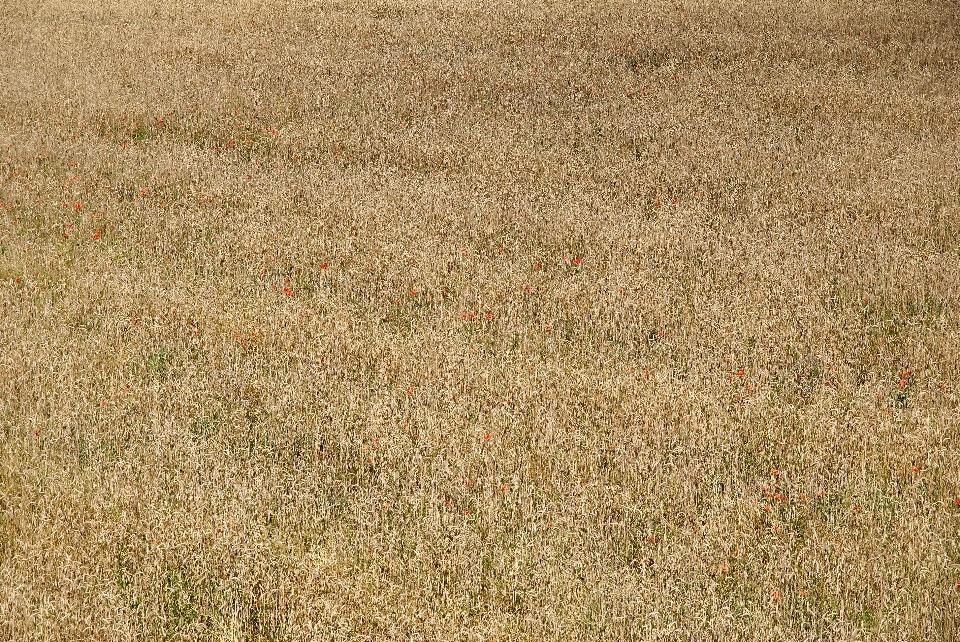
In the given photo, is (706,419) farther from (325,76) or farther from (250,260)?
(325,76)

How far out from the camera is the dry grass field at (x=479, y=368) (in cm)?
296

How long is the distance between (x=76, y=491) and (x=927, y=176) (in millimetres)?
7806

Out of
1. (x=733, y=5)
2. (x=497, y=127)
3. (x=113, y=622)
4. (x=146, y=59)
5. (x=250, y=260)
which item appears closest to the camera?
(x=113, y=622)

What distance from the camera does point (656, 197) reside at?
7598mm

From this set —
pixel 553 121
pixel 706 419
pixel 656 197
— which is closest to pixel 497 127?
pixel 553 121

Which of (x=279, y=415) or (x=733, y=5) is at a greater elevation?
(x=733, y=5)

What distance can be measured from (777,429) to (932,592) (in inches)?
44.3

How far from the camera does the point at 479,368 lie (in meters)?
4.51

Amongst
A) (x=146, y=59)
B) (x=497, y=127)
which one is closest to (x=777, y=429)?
(x=497, y=127)

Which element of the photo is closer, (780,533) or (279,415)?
(780,533)

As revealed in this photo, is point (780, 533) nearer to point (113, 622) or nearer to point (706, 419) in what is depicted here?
point (706, 419)

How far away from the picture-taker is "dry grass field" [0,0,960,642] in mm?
2957

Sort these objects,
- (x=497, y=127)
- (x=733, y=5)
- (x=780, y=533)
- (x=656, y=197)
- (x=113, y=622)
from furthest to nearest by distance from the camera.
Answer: (x=733, y=5) → (x=497, y=127) → (x=656, y=197) → (x=780, y=533) → (x=113, y=622)

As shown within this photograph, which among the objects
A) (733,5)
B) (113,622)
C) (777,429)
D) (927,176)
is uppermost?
(733,5)
